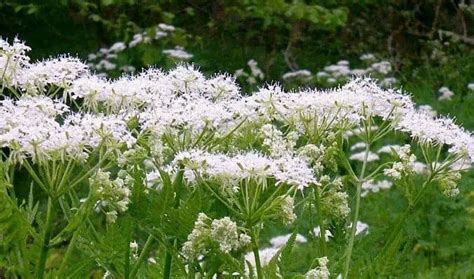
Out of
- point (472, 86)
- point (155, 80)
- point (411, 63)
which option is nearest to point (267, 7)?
point (472, 86)

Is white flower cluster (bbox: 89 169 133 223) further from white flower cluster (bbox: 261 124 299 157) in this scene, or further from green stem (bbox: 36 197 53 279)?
white flower cluster (bbox: 261 124 299 157)

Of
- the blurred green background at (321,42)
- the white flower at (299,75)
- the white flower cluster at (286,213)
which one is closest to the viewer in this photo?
the white flower cluster at (286,213)

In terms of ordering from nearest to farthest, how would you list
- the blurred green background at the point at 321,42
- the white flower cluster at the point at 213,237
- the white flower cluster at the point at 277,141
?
the white flower cluster at the point at 213,237 → the white flower cluster at the point at 277,141 → the blurred green background at the point at 321,42

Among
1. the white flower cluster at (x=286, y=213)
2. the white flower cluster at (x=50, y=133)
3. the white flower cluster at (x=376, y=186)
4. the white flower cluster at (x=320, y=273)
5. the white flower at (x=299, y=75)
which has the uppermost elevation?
the white flower at (x=299, y=75)

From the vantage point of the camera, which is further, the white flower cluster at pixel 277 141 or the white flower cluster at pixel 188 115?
the white flower cluster at pixel 277 141

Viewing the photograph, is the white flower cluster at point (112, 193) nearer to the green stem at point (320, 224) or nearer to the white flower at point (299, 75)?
the green stem at point (320, 224)

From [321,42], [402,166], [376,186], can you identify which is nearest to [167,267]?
[402,166]

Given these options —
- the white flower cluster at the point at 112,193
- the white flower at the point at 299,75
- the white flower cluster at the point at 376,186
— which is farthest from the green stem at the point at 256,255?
the white flower at the point at 299,75

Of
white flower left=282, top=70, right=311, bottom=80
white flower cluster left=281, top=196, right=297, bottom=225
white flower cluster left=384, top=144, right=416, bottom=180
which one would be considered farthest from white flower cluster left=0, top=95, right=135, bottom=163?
white flower left=282, top=70, right=311, bottom=80

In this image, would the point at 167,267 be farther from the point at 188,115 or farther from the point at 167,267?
the point at 188,115
